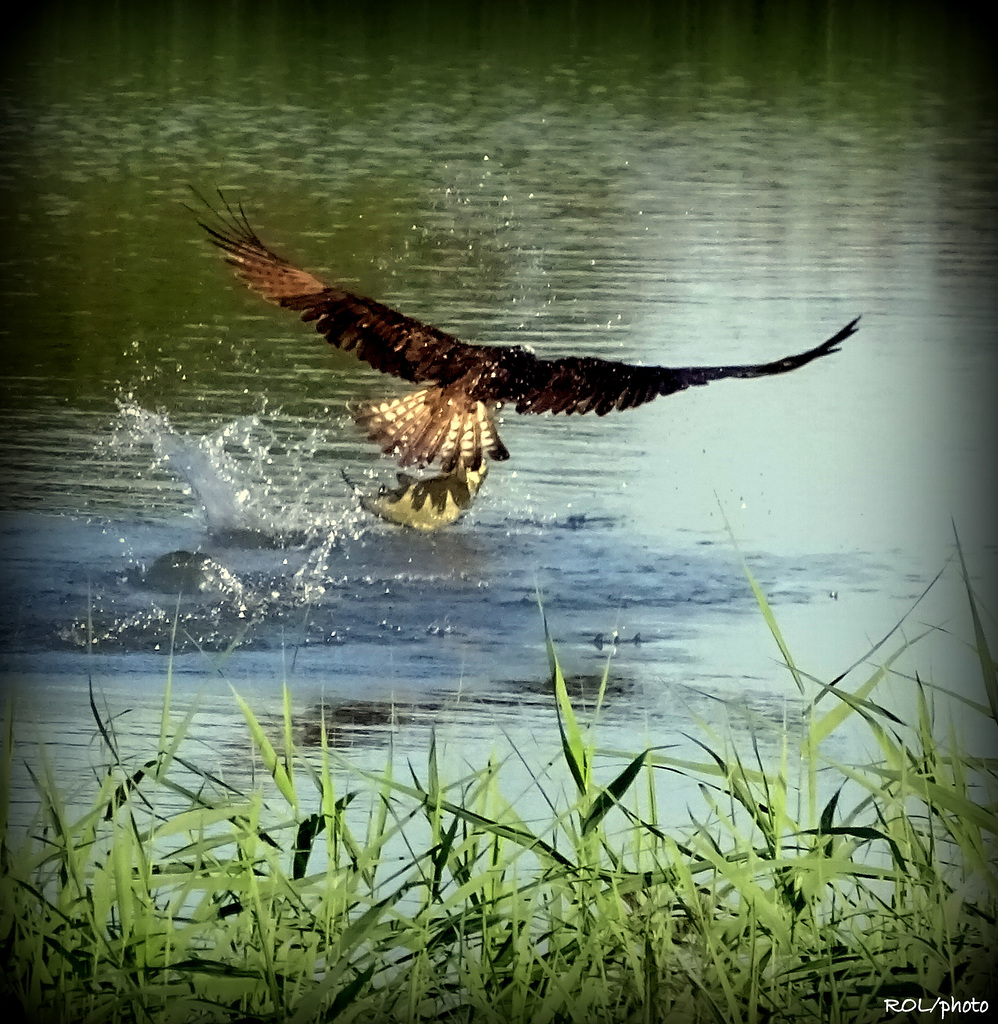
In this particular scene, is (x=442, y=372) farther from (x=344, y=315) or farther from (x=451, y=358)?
(x=344, y=315)

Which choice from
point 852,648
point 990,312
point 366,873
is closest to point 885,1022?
point 852,648

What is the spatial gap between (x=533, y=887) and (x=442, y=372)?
651 millimetres

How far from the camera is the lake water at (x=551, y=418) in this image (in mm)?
1187

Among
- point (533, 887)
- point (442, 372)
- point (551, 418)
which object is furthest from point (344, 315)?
point (533, 887)

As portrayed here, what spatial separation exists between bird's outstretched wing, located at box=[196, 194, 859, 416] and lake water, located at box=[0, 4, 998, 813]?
0.06 ft

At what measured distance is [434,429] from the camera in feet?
3.94

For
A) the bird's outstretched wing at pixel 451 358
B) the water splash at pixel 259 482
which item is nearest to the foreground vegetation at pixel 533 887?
the water splash at pixel 259 482

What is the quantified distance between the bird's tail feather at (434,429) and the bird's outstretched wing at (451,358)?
0.07ft

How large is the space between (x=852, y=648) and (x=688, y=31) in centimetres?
82

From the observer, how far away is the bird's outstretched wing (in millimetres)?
1191

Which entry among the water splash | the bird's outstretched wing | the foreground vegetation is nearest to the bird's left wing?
the bird's outstretched wing

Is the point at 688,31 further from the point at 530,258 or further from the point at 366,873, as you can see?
the point at 366,873

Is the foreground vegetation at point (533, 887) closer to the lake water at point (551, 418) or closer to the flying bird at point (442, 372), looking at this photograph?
the lake water at point (551, 418)

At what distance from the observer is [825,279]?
3.92 ft
